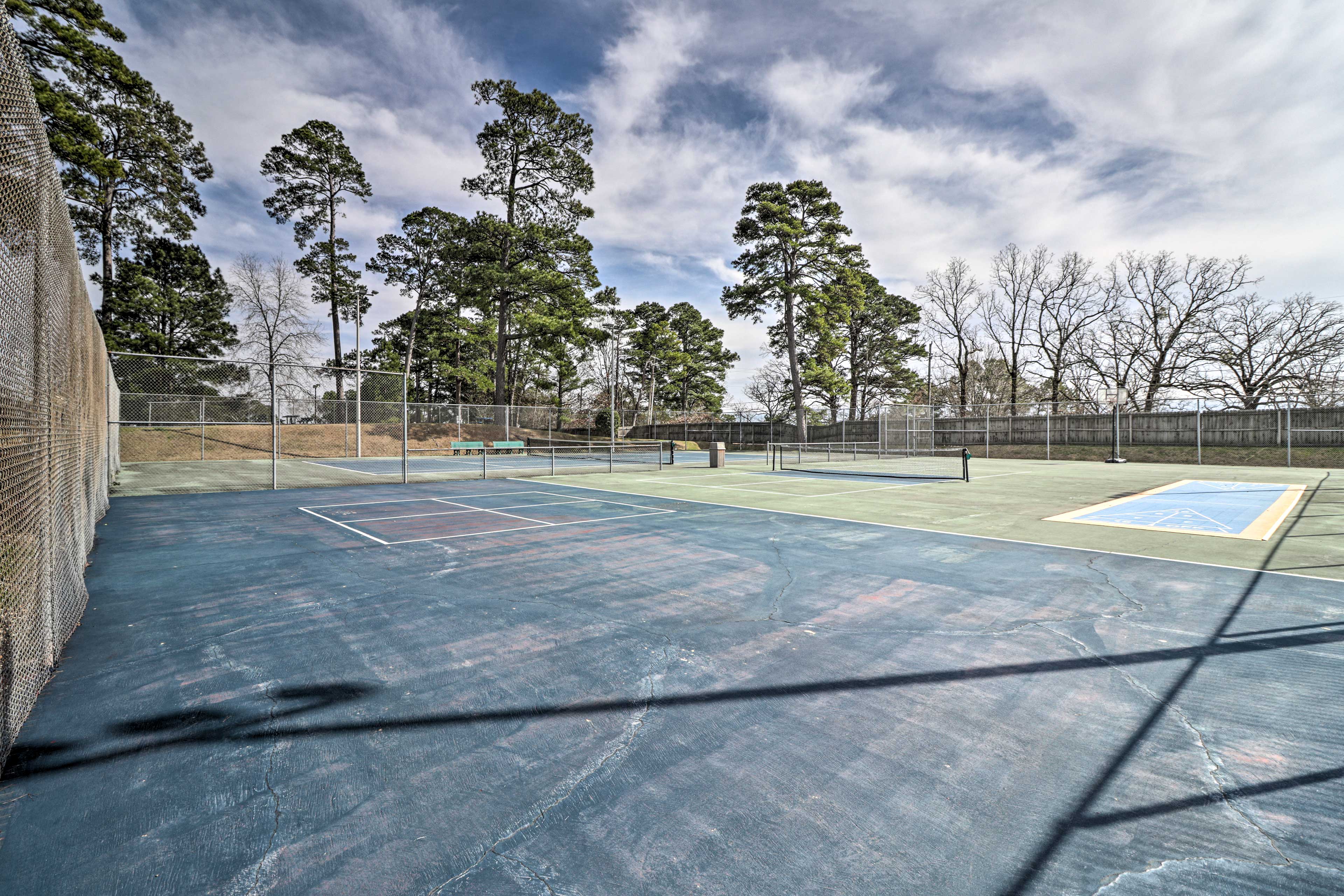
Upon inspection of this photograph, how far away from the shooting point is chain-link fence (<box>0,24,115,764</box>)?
263cm

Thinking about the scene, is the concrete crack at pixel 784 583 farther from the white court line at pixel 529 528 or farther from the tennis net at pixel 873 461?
the tennis net at pixel 873 461

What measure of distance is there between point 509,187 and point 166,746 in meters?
35.2

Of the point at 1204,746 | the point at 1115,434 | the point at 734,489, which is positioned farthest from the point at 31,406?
the point at 1115,434

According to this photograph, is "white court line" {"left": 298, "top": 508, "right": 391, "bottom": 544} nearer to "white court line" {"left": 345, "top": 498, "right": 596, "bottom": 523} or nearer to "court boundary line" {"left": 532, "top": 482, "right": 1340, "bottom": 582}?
"white court line" {"left": 345, "top": 498, "right": 596, "bottom": 523}

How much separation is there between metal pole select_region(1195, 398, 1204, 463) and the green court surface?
1.46m

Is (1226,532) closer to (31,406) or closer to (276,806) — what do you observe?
(276,806)

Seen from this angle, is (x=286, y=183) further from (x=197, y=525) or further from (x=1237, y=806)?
(x=1237, y=806)

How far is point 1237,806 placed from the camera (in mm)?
2098

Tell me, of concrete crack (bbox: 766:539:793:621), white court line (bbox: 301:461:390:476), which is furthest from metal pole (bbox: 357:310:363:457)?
concrete crack (bbox: 766:539:793:621)

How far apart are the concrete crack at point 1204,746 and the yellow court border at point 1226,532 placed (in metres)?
5.65

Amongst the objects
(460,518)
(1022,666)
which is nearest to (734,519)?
(460,518)

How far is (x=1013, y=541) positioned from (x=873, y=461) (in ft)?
60.8

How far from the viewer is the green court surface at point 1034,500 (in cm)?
655

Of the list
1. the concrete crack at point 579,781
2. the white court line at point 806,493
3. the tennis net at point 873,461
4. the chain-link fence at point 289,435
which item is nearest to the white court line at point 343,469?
the chain-link fence at point 289,435
